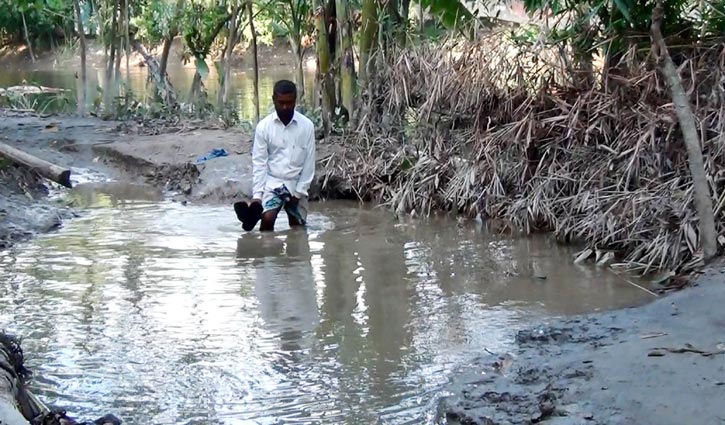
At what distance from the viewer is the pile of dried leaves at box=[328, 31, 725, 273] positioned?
7340 millimetres

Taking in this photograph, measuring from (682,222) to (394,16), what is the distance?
16.8 ft

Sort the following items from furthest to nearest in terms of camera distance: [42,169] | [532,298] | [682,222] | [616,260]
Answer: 1. [42,169]
2. [616,260]
3. [682,222]
4. [532,298]

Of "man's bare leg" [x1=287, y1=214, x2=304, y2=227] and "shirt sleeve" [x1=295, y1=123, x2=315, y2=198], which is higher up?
"shirt sleeve" [x1=295, y1=123, x2=315, y2=198]

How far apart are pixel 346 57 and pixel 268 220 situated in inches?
139

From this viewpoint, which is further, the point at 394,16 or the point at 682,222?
the point at 394,16

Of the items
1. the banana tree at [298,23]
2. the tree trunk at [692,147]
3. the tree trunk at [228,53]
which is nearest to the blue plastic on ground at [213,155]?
the banana tree at [298,23]

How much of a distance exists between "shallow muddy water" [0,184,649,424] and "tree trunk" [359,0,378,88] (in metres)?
2.31

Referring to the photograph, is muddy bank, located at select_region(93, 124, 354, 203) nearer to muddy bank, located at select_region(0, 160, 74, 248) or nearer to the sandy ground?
muddy bank, located at select_region(0, 160, 74, 248)

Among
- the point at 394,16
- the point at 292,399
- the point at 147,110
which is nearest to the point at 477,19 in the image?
the point at 394,16

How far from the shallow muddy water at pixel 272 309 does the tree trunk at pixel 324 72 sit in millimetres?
2819

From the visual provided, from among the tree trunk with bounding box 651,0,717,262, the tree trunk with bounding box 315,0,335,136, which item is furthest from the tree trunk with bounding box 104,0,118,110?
the tree trunk with bounding box 651,0,717,262

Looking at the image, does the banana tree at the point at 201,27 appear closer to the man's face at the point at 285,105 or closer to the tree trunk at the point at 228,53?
the tree trunk at the point at 228,53

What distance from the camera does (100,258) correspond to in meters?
7.77

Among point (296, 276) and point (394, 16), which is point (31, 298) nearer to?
point (296, 276)
